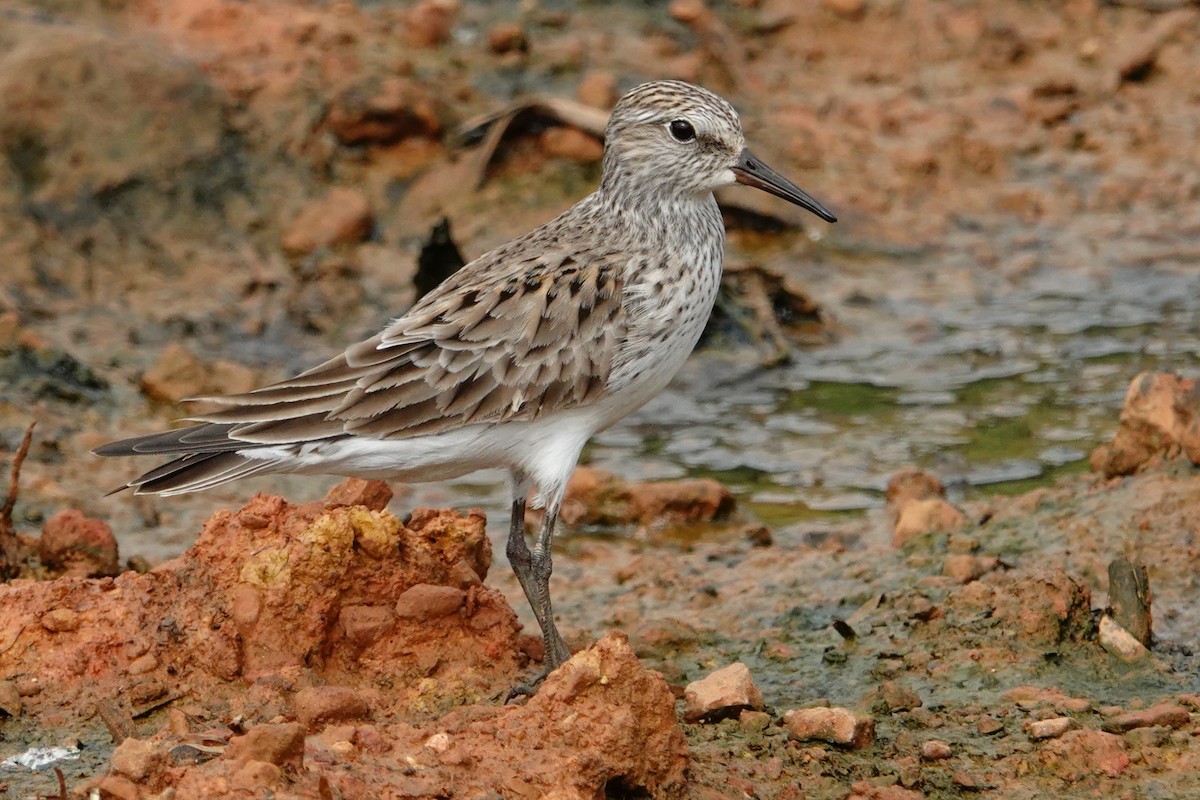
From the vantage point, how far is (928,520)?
7.52 metres

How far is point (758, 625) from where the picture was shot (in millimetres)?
6797

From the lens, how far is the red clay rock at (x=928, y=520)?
7.50 m

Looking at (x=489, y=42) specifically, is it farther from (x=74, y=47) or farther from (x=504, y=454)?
(x=504, y=454)

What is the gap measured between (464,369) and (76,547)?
1.74 meters

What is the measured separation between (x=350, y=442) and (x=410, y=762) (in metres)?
1.67

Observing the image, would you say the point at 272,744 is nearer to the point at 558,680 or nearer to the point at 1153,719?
the point at 558,680

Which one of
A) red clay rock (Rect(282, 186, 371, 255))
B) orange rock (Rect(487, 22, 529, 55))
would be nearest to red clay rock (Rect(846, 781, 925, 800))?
red clay rock (Rect(282, 186, 371, 255))

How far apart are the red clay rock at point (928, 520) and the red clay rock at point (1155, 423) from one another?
753mm

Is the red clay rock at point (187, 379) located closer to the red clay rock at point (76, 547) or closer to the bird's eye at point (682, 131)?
the red clay rock at point (76, 547)

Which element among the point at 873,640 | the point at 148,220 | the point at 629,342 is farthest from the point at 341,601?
the point at 148,220

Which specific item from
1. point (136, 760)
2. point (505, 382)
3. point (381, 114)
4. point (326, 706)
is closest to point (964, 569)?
point (505, 382)

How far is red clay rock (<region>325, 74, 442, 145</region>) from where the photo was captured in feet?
38.2

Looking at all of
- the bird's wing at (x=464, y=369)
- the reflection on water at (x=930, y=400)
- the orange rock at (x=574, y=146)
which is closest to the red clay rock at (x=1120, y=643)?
the bird's wing at (x=464, y=369)

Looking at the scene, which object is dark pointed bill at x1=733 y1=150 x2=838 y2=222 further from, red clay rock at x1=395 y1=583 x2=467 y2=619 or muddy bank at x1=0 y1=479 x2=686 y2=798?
red clay rock at x1=395 y1=583 x2=467 y2=619
